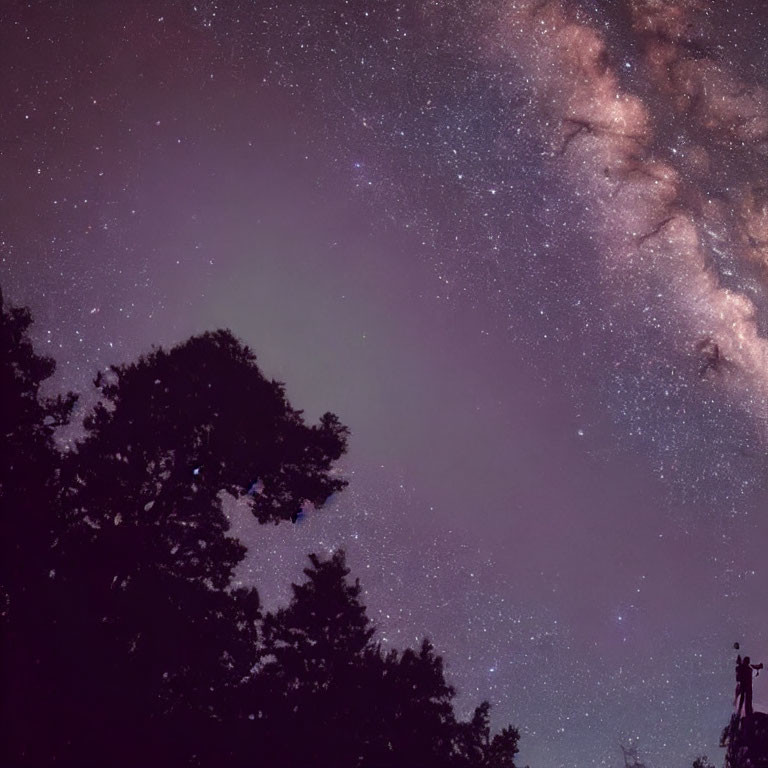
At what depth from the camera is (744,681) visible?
1277cm

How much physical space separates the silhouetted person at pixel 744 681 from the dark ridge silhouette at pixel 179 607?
555 cm

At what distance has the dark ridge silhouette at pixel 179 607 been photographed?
9.03m

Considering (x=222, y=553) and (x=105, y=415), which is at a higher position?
(x=105, y=415)

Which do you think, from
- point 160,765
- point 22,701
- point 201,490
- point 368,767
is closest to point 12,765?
point 22,701

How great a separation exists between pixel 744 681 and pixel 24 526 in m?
16.4

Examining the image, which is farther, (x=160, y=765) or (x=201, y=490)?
(x=201, y=490)

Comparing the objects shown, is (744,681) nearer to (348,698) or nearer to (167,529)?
(348,698)

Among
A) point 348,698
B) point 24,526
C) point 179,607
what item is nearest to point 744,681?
point 348,698

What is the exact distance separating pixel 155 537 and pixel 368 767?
259 inches

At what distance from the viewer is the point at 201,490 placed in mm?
12305

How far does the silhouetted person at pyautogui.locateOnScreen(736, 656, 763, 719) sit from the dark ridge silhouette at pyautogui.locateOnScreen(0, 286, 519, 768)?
555 centimetres

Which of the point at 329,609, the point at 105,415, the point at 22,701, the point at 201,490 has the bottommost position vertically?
the point at 22,701

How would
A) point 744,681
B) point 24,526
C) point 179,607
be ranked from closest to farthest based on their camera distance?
point 24,526
point 179,607
point 744,681

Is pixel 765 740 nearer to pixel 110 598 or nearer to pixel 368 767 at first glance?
pixel 368 767
